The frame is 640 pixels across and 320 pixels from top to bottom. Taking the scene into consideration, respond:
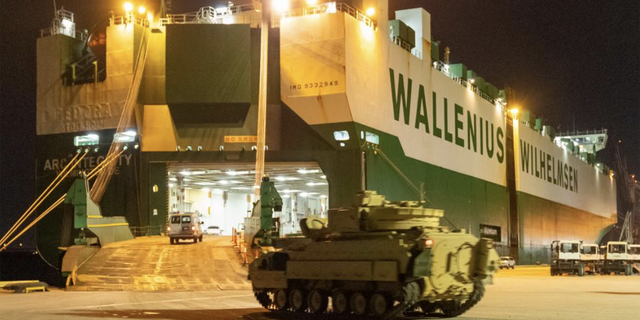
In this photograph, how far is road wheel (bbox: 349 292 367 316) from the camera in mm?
15445

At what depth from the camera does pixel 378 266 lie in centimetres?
1521

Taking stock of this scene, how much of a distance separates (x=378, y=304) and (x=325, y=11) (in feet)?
91.2

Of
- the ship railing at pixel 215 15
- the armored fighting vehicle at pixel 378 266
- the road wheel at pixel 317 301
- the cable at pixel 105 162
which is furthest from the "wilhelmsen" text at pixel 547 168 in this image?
the road wheel at pixel 317 301

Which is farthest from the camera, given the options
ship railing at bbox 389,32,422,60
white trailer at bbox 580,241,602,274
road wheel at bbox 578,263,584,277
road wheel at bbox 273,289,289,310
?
ship railing at bbox 389,32,422,60

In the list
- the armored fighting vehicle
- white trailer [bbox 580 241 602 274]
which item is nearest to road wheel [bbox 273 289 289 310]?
the armored fighting vehicle

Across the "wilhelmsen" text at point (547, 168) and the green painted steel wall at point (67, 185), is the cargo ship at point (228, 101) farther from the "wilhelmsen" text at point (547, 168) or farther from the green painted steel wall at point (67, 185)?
the "wilhelmsen" text at point (547, 168)

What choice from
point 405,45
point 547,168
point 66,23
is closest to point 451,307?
point 405,45

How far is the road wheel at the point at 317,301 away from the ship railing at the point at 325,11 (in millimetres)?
26057

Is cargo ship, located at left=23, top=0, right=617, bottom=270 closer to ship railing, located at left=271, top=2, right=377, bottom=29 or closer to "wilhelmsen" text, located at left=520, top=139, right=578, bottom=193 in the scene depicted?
ship railing, located at left=271, top=2, right=377, bottom=29

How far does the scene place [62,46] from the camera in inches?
1672

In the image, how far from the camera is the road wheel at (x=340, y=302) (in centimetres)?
1579

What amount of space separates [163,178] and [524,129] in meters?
46.4

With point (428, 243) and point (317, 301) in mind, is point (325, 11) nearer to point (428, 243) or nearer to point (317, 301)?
point (317, 301)

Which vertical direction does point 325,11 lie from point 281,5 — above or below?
below
